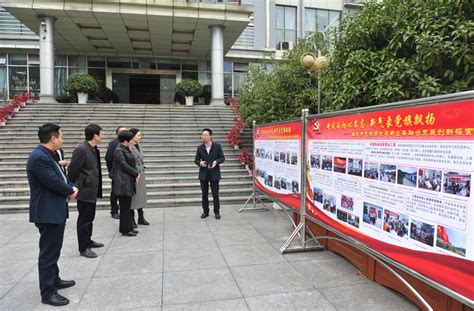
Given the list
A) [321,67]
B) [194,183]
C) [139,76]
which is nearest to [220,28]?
[139,76]

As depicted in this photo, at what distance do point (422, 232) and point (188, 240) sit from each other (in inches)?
141

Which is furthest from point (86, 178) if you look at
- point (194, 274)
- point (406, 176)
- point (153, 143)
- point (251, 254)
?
point (153, 143)

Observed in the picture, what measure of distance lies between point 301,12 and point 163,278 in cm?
2163

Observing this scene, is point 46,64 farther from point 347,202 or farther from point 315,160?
point 347,202

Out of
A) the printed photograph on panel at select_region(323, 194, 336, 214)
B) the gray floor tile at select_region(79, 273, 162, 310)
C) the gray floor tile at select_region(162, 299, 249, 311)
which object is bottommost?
the gray floor tile at select_region(79, 273, 162, 310)

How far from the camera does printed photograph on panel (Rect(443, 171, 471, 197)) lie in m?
2.21

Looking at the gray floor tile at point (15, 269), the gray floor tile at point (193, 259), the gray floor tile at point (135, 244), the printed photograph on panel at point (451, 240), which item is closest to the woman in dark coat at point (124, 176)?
the gray floor tile at point (135, 244)

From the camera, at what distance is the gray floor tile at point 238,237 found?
5.25 metres

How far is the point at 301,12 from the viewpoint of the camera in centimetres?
2206

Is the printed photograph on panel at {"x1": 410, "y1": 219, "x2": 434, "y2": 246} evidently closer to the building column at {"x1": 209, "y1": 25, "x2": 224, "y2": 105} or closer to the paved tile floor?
the paved tile floor

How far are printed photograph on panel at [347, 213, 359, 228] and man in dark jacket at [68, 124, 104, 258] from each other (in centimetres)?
319

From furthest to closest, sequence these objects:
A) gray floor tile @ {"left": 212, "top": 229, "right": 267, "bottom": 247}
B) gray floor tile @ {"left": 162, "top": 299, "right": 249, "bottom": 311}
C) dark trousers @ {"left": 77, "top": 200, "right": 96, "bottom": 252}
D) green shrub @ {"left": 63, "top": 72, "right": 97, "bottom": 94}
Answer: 1. green shrub @ {"left": 63, "top": 72, "right": 97, "bottom": 94}
2. gray floor tile @ {"left": 212, "top": 229, "right": 267, "bottom": 247}
3. dark trousers @ {"left": 77, "top": 200, "right": 96, "bottom": 252}
4. gray floor tile @ {"left": 162, "top": 299, "right": 249, "bottom": 311}

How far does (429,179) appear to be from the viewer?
2.51 metres

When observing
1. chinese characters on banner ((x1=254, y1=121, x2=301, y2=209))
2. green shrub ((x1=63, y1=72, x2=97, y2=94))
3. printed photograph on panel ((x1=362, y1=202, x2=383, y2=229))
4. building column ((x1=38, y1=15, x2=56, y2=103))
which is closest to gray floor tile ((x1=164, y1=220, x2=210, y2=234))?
chinese characters on banner ((x1=254, y1=121, x2=301, y2=209))
